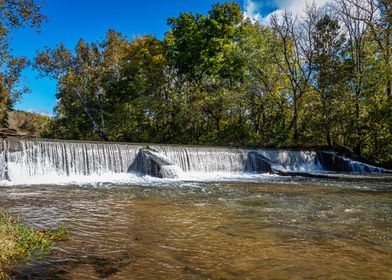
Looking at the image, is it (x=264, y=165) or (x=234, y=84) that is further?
(x=234, y=84)

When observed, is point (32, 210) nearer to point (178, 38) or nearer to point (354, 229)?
point (354, 229)

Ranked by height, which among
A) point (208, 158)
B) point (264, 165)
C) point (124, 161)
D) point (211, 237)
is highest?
point (124, 161)

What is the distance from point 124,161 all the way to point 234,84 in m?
20.3

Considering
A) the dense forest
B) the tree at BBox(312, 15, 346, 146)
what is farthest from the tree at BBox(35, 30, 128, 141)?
the tree at BBox(312, 15, 346, 146)

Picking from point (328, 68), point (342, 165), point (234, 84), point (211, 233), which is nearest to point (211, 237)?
point (211, 233)

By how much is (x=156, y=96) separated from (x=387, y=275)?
33767 millimetres

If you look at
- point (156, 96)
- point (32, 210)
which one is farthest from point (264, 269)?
point (156, 96)

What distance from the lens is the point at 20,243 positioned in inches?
162

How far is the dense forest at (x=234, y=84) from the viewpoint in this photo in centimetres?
2566

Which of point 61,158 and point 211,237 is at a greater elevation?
point 61,158

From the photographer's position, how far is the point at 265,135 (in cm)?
3034

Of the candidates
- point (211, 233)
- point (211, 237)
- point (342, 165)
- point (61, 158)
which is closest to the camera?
point (211, 237)

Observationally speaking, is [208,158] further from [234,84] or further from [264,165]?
[234,84]

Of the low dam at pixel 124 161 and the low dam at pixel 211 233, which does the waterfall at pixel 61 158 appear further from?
the low dam at pixel 211 233
